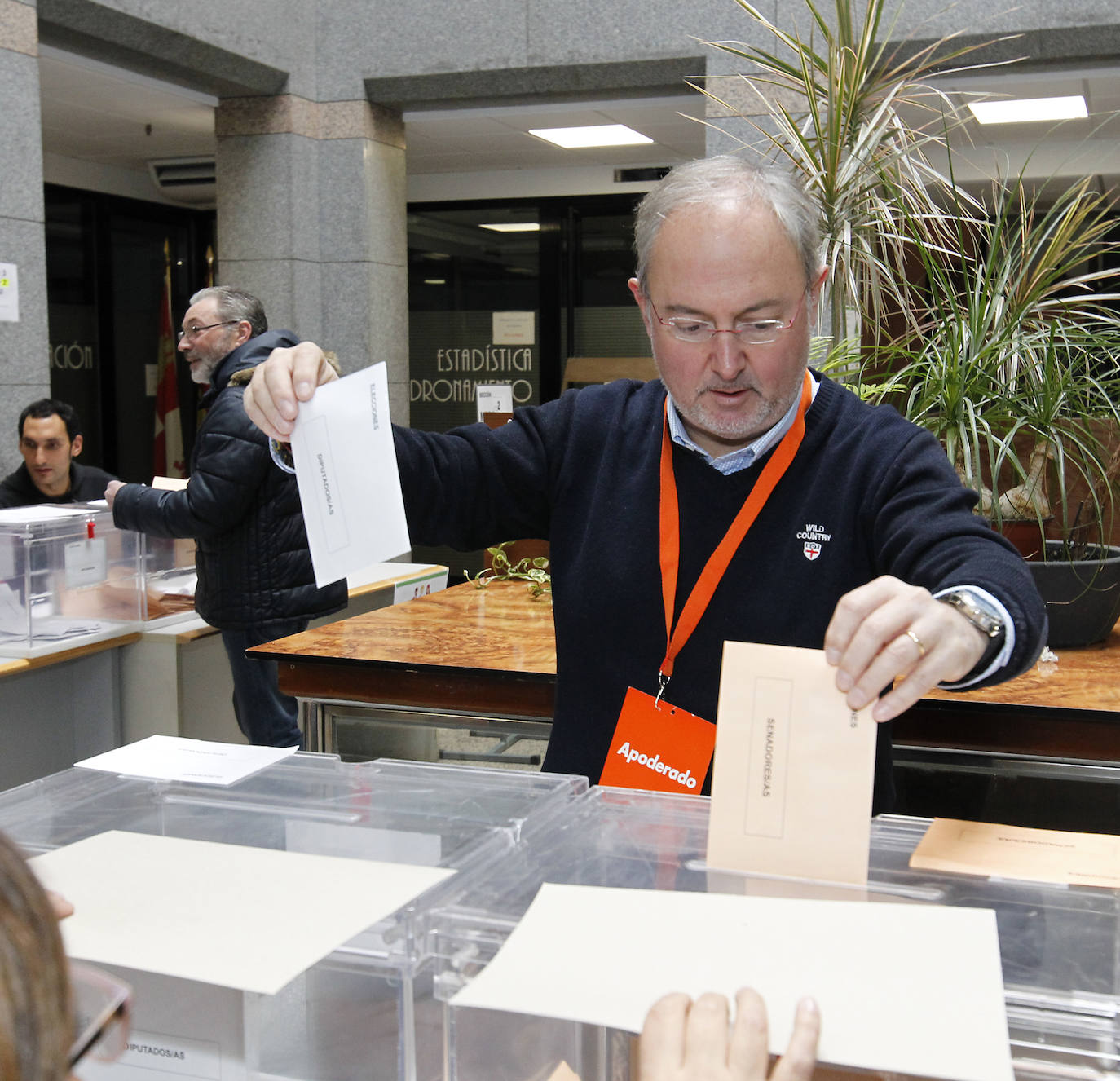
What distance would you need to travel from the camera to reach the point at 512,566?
11.9 ft

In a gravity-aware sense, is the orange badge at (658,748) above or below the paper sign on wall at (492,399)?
below

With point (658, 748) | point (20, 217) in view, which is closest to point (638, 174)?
point (20, 217)

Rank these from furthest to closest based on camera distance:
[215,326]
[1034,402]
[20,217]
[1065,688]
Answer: [20,217], [215,326], [1034,402], [1065,688]

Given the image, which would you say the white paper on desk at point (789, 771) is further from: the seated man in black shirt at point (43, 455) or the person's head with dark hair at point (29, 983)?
the seated man in black shirt at point (43, 455)

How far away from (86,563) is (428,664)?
5.28 feet

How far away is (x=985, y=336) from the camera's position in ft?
8.00

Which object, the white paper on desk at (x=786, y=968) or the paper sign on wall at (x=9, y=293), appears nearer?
the white paper on desk at (x=786, y=968)

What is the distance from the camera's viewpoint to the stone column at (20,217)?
170 inches

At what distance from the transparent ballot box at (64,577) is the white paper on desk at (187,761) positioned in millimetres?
2258

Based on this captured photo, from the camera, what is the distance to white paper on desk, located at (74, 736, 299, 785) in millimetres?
1172

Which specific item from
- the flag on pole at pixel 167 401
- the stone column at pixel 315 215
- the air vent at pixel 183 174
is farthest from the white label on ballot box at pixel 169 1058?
the flag on pole at pixel 167 401

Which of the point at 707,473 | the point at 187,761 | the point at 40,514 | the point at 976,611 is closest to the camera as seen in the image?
the point at 976,611

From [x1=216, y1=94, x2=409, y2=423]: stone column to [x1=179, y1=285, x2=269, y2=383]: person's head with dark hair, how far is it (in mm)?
2278

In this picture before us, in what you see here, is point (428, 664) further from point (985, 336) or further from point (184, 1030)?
point (184, 1030)
